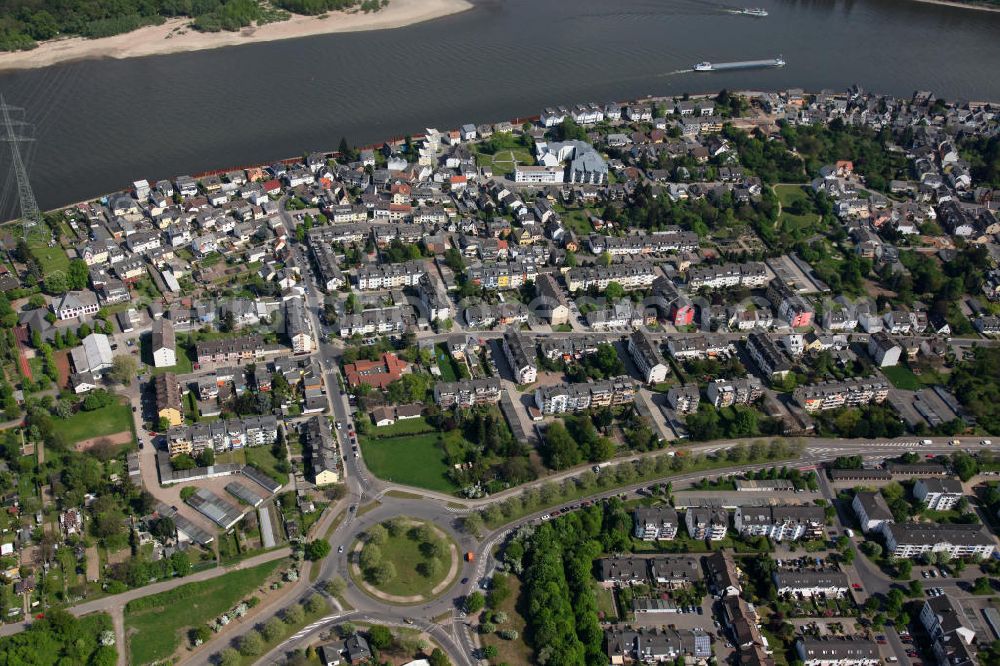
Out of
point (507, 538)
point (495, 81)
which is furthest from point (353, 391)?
point (495, 81)

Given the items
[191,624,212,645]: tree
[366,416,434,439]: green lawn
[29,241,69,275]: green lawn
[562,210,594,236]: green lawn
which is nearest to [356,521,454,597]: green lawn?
[366,416,434,439]: green lawn

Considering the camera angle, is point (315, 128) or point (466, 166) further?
point (315, 128)

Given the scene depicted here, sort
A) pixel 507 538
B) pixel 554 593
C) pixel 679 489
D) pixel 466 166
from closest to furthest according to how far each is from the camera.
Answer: pixel 554 593
pixel 507 538
pixel 679 489
pixel 466 166

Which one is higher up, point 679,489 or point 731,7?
point 731,7

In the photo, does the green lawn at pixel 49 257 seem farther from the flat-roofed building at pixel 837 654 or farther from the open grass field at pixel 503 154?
the flat-roofed building at pixel 837 654

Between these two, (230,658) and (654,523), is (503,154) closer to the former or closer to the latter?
(654,523)

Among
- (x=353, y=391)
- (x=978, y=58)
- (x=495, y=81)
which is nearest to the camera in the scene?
(x=353, y=391)

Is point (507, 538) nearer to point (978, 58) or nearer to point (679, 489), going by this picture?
point (679, 489)
